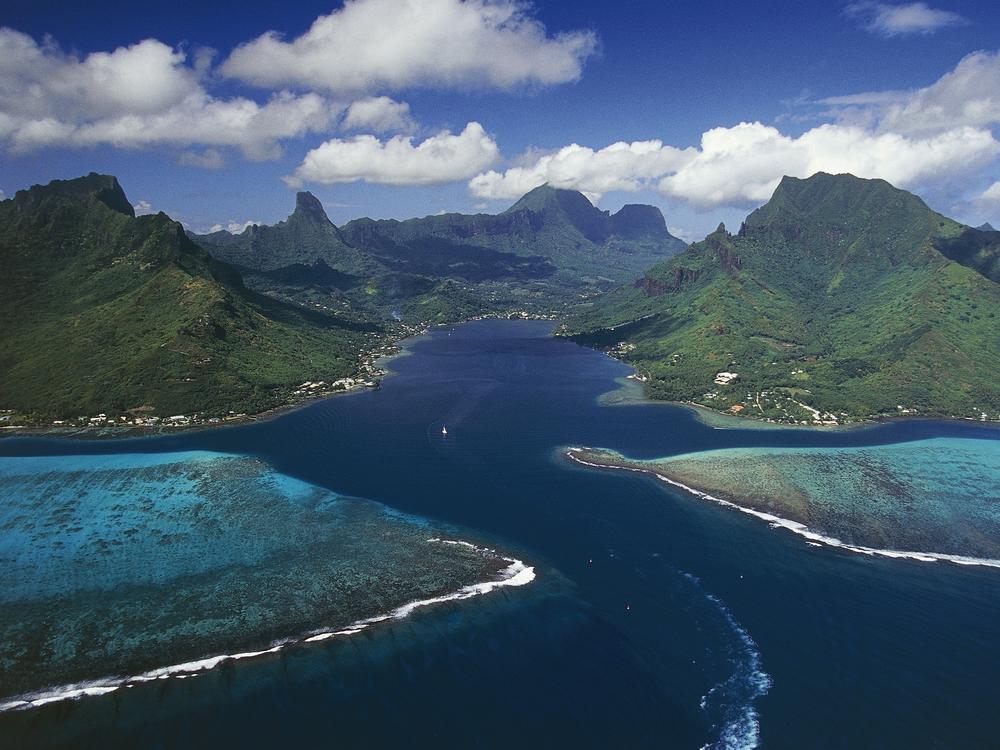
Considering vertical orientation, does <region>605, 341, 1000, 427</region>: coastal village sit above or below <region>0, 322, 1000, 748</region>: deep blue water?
above

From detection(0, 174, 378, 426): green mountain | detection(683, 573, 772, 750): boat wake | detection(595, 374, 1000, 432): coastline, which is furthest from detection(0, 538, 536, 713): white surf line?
detection(0, 174, 378, 426): green mountain

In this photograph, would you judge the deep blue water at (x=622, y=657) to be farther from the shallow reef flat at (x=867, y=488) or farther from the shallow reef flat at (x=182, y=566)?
the shallow reef flat at (x=867, y=488)

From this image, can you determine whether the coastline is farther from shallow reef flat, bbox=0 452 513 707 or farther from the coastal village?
shallow reef flat, bbox=0 452 513 707

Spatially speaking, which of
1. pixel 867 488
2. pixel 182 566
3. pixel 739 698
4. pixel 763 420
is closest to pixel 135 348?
pixel 182 566

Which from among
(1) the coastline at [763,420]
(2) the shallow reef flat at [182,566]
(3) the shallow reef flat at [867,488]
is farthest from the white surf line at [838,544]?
(1) the coastline at [763,420]

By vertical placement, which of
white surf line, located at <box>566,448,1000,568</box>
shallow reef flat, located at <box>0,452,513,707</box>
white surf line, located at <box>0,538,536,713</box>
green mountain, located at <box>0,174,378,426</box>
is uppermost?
green mountain, located at <box>0,174,378,426</box>

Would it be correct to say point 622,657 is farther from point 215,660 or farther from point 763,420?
point 763,420

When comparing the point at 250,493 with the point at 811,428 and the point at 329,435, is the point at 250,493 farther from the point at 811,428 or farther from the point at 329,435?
the point at 811,428

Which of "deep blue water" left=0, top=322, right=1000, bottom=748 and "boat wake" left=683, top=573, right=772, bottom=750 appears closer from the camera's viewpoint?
"boat wake" left=683, top=573, right=772, bottom=750
